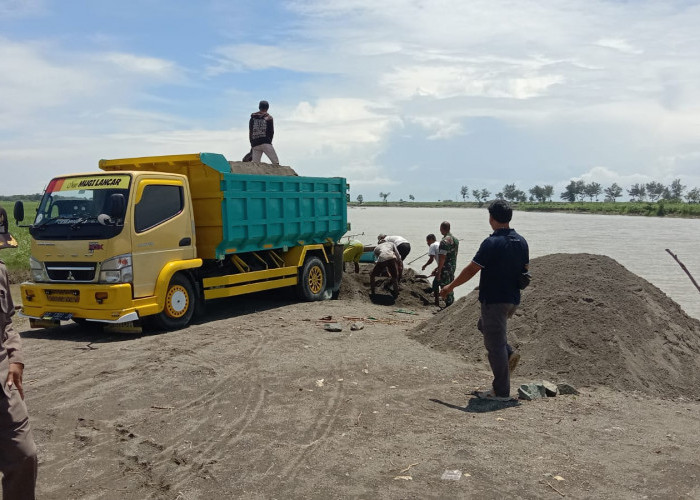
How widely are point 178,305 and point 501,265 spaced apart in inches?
227

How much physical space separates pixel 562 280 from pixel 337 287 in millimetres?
6121

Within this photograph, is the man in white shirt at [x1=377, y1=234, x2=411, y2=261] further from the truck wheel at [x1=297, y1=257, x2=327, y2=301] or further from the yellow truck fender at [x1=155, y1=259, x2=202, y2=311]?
the yellow truck fender at [x1=155, y1=259, x2=202, y2=311]

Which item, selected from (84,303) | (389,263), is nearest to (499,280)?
(84,303)

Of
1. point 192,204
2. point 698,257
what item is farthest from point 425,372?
point 698,257

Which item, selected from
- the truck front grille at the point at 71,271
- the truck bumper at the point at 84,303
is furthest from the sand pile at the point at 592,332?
the truck front grille at the point at 71,271

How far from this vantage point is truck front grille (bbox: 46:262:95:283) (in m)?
9.18

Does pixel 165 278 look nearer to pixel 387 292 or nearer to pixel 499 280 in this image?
pixel 499 280

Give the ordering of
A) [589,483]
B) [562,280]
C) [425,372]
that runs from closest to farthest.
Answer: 1. [589,483]
2. [425,372]
3. [562,280]

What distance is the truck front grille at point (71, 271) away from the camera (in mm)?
9180

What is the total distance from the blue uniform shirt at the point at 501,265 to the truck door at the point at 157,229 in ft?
17.4

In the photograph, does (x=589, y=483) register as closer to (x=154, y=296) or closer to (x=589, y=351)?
(x=589, y=351)

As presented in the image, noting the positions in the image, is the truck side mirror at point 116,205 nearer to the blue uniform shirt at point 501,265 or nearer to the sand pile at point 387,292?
the blue uniform shirt at point 501,265

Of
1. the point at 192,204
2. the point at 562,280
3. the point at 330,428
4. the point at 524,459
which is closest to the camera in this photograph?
the point at 524,459

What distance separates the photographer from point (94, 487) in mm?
4602
